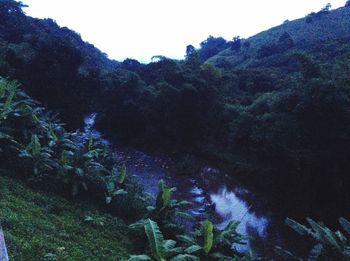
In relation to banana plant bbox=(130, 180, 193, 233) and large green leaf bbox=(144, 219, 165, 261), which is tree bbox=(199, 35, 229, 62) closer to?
banana plant bbox=(130, 180, 193, 233)

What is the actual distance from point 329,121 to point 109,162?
11521 mm

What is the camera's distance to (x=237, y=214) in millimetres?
18984

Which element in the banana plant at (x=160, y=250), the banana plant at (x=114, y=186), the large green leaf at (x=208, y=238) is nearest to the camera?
the banana plant at (x=160, y=250)

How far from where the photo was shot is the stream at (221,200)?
16297 mm

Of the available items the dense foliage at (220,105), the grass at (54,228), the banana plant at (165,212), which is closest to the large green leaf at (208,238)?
the banana plant at (165,212)

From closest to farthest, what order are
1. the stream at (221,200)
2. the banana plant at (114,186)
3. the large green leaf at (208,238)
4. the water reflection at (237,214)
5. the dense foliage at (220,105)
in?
the large green leaf at (208,238) < the banana plant at (114,186) < the stream at (221,200) < the water reflection at (237,214) < the dense foliage at (220,105)

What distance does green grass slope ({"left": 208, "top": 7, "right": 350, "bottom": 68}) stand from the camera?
49.0 m

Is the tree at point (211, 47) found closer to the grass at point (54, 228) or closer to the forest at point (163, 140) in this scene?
the forest at point (163, 140)

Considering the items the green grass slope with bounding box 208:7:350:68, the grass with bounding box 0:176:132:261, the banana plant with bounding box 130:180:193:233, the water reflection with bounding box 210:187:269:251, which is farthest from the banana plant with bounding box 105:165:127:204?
the green grass slope with bounding box 208:7:350:68

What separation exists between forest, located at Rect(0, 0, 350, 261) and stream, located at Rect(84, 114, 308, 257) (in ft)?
3.54

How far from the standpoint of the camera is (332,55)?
37.9 meters

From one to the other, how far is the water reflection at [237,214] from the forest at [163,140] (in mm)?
1850

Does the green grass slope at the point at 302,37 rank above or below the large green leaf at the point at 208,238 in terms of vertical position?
above

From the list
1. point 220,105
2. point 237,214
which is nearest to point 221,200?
point 237,214
